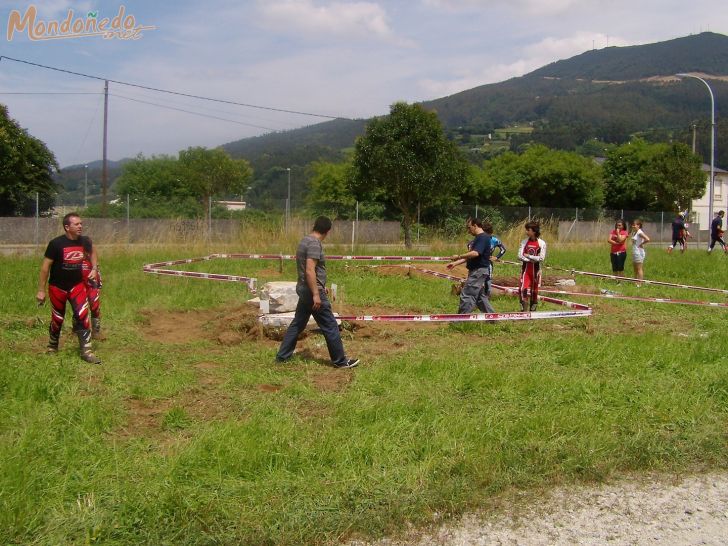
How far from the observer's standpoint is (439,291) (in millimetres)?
13305

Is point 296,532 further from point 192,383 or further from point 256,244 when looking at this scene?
point 256,244

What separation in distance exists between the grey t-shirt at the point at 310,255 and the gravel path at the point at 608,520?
3.62 metres

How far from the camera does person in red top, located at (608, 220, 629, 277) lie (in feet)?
52.1

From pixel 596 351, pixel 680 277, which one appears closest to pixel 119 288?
pixel 596 351

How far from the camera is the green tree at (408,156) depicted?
26.4 meters

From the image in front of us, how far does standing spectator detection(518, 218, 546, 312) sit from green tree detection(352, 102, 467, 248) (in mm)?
16295

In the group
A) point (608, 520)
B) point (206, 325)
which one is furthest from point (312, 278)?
point (608, 520)

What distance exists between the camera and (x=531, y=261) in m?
10.4

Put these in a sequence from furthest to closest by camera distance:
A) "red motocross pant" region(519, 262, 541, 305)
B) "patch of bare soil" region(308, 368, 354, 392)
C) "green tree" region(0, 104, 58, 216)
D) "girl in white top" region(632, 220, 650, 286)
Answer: "green tree" region(0, 104, 58, 216) → "girl in white top" region(632, 220, 650, 286) → "red motocross pant" region(519, 262, 541, 305) → "patch of bare soil" region(308, 368, 354, 392)

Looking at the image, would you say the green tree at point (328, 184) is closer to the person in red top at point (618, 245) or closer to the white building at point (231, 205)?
the white building at point (231, 205)

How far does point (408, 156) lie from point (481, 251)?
56.2 ft

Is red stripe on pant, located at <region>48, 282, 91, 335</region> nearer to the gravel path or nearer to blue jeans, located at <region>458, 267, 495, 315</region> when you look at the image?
the gravel path

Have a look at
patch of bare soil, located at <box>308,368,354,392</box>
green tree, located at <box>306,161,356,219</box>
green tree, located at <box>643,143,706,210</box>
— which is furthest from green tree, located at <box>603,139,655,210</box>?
patch of bare soil, located at <box>308,368,354,392</box>

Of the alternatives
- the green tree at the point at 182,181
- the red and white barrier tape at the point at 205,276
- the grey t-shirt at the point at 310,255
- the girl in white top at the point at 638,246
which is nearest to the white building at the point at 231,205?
the green tree at the point at 182,181
